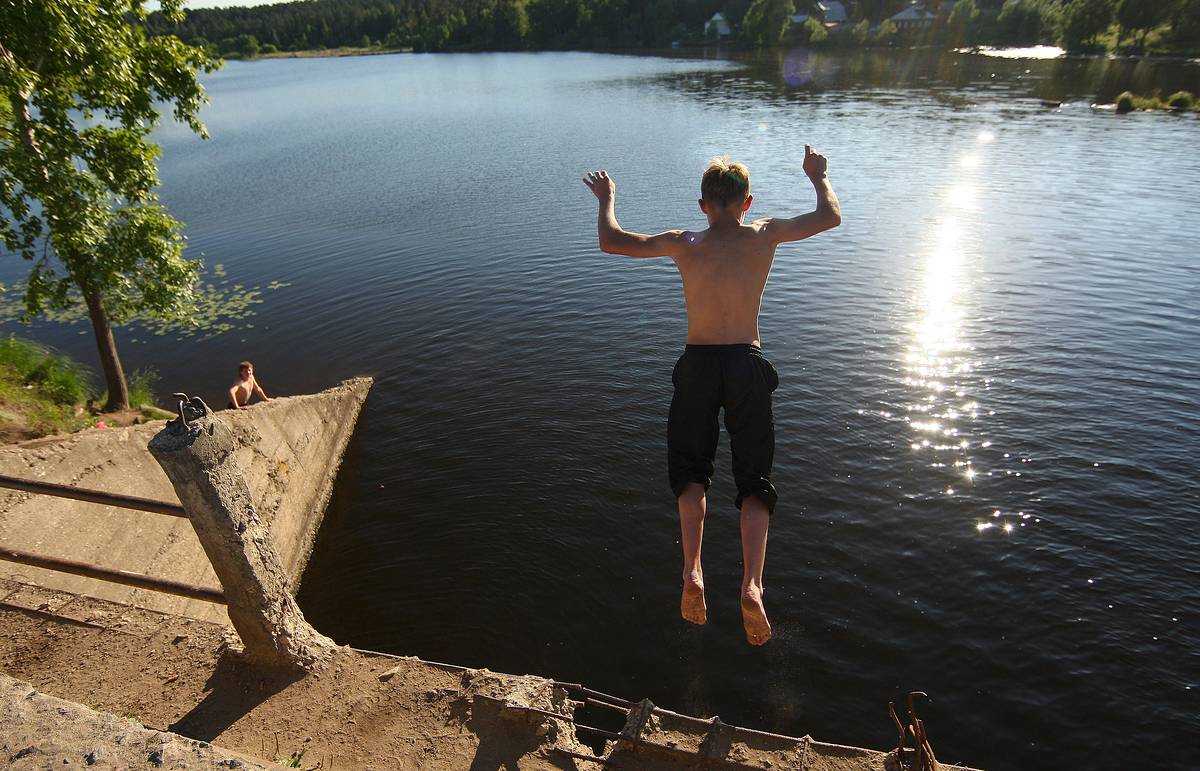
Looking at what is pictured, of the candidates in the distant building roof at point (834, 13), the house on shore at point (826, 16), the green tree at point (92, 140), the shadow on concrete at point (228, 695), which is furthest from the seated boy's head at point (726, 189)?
the distant building roof at point (834, 13)

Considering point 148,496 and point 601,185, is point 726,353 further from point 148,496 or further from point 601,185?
point 148,496

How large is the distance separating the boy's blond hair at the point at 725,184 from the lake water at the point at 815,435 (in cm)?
644

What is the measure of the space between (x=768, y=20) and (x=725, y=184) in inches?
5058

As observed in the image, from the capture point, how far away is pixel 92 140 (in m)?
11.6

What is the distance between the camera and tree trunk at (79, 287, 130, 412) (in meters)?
13.2

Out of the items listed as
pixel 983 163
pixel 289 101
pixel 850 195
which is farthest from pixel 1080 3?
pixel 289 101

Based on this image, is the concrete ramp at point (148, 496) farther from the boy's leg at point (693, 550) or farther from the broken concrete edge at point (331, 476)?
the boy's leg at point (693, 550)

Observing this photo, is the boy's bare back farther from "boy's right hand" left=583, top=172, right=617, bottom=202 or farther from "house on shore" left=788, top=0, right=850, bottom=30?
"house on shore" left=788, top=0, right=850, bottom=30

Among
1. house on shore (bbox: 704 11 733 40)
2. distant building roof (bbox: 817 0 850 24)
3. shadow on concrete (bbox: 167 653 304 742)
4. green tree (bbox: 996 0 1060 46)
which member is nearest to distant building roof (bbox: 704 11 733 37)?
house on shore (bbox: 704 11 733 40)

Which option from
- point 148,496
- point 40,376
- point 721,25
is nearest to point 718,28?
point 721,25

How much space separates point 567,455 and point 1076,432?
9.84 meters

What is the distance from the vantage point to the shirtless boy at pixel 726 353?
4.89 meters

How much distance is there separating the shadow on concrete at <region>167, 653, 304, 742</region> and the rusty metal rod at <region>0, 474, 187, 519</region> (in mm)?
1616

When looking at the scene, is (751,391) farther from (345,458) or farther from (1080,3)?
(1080,3)
